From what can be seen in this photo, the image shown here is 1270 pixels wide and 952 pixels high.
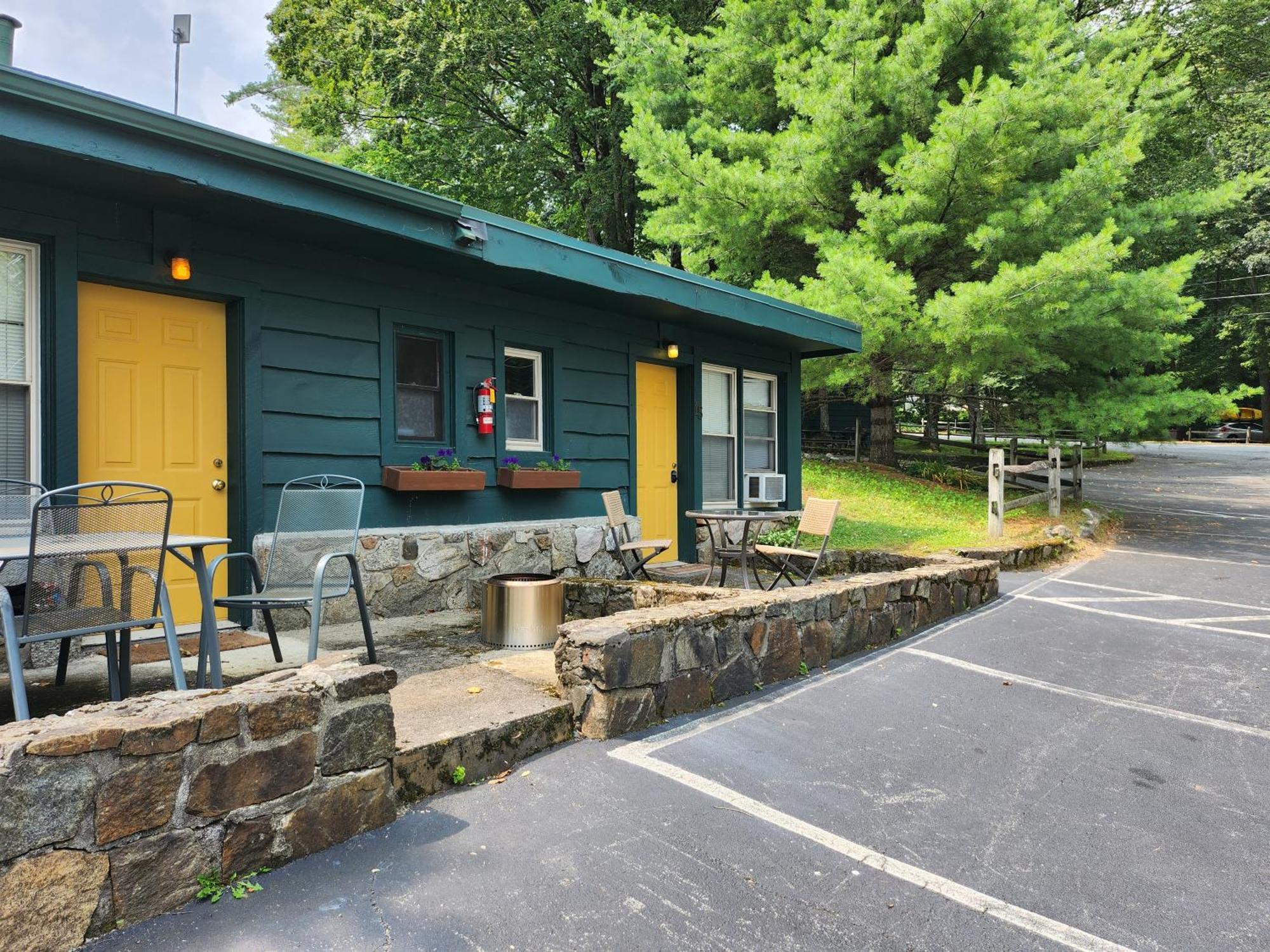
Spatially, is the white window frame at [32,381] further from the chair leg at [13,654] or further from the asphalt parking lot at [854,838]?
the asphalt parking lot at [854,838]

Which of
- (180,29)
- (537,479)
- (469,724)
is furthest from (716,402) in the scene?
(469,724)

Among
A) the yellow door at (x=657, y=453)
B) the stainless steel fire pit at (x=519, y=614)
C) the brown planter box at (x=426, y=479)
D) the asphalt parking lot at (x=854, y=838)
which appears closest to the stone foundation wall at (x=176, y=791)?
the asphalt parking lot at (x=854, y=838)

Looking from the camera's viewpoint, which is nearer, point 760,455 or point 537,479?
point 537,479

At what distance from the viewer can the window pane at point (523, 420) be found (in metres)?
6.48

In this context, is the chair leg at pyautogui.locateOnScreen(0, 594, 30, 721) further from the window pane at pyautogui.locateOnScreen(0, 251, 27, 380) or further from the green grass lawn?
the green grass lawn

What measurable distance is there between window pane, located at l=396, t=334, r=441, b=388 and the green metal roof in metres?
0.89

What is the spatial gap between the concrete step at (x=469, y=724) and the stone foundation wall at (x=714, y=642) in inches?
8.1

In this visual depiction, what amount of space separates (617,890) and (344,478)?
3449 mm

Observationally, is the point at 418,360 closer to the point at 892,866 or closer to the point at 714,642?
the point at 714,642

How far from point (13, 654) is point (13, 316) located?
267 cm

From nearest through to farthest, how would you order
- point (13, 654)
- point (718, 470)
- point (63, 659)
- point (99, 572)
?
point (13, 654), point (99, 572), point (63, 659), point (718, 470)

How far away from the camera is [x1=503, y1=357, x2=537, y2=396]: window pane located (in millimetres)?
6488

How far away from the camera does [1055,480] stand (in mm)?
11523

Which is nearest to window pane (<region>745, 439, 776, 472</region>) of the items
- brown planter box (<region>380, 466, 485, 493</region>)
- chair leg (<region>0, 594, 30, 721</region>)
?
brown planter box (<region>380, 466, 485, 493</region>)
